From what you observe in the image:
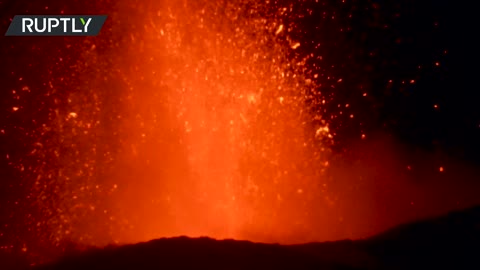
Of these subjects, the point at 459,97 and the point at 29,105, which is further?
the point at 459,97

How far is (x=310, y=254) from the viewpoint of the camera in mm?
5449

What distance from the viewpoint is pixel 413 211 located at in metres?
11.6

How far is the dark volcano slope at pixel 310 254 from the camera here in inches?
203

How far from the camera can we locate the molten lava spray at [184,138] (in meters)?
10.1

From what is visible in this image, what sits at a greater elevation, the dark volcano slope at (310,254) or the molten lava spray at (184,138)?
the molten lava spray at (184,138)

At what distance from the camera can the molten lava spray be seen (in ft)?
33.1

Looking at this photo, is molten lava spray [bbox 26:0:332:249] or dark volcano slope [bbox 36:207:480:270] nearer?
dark volcano slope [bbox 36:207:480:270]

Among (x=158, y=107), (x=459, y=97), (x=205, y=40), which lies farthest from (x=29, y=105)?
(x=459, y=97)

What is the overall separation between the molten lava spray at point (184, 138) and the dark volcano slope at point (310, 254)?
11.5ft

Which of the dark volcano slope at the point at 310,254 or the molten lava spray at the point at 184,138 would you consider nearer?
the dark volcano slope at the point at 310,254

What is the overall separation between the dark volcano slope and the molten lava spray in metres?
3.50

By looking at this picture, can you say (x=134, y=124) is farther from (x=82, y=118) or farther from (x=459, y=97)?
(x=459, y=97)

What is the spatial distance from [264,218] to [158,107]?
293cm

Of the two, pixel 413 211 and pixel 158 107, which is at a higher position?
pixel 158 107
